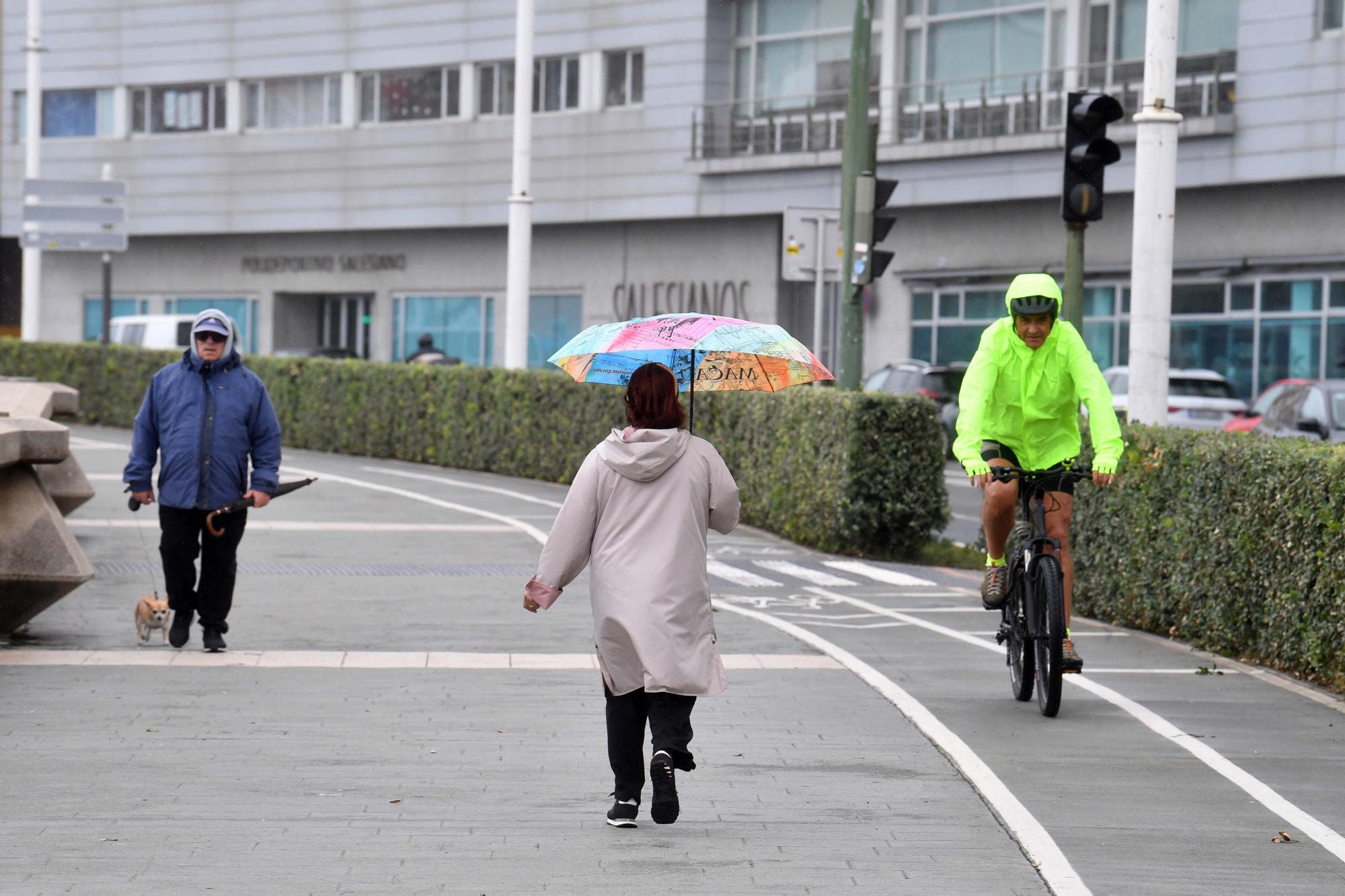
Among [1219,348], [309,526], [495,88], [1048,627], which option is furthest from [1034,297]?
[495,88]

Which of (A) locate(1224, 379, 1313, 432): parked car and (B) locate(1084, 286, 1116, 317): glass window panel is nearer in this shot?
(A) locate(1224, 379, 1313, 432): parked car

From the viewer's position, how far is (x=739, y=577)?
13750 mm

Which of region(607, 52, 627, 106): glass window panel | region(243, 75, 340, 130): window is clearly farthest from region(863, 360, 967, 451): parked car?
region(243, 75, 340, 130): window

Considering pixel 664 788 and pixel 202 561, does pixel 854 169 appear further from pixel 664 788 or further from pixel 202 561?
pixel 664 788

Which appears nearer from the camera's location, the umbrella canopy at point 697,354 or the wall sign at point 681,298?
the umbrella canopy at point 697,354

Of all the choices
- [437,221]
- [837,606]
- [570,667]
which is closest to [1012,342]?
[570,667]

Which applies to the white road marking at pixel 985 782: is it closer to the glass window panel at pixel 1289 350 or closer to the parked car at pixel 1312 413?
the parked car at pixel 1312 413

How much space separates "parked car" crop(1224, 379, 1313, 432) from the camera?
21.6m

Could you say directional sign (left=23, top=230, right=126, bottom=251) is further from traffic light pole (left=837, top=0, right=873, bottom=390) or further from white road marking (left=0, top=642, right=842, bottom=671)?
white road marking (left=0, top=642, right=842, bottom=671)

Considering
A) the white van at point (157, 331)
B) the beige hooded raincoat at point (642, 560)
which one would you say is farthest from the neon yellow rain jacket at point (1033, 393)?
the white van at point (157, 331)

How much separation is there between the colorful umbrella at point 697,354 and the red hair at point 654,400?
0.28 m

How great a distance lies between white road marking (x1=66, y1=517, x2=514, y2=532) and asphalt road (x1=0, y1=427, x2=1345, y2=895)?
155 inches

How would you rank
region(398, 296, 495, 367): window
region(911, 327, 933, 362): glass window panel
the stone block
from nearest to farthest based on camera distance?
the stone block → region(911, 327, 933, 362): glass window panel → region(398, 296, 495, 367): window

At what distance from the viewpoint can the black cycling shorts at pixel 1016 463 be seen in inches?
335
